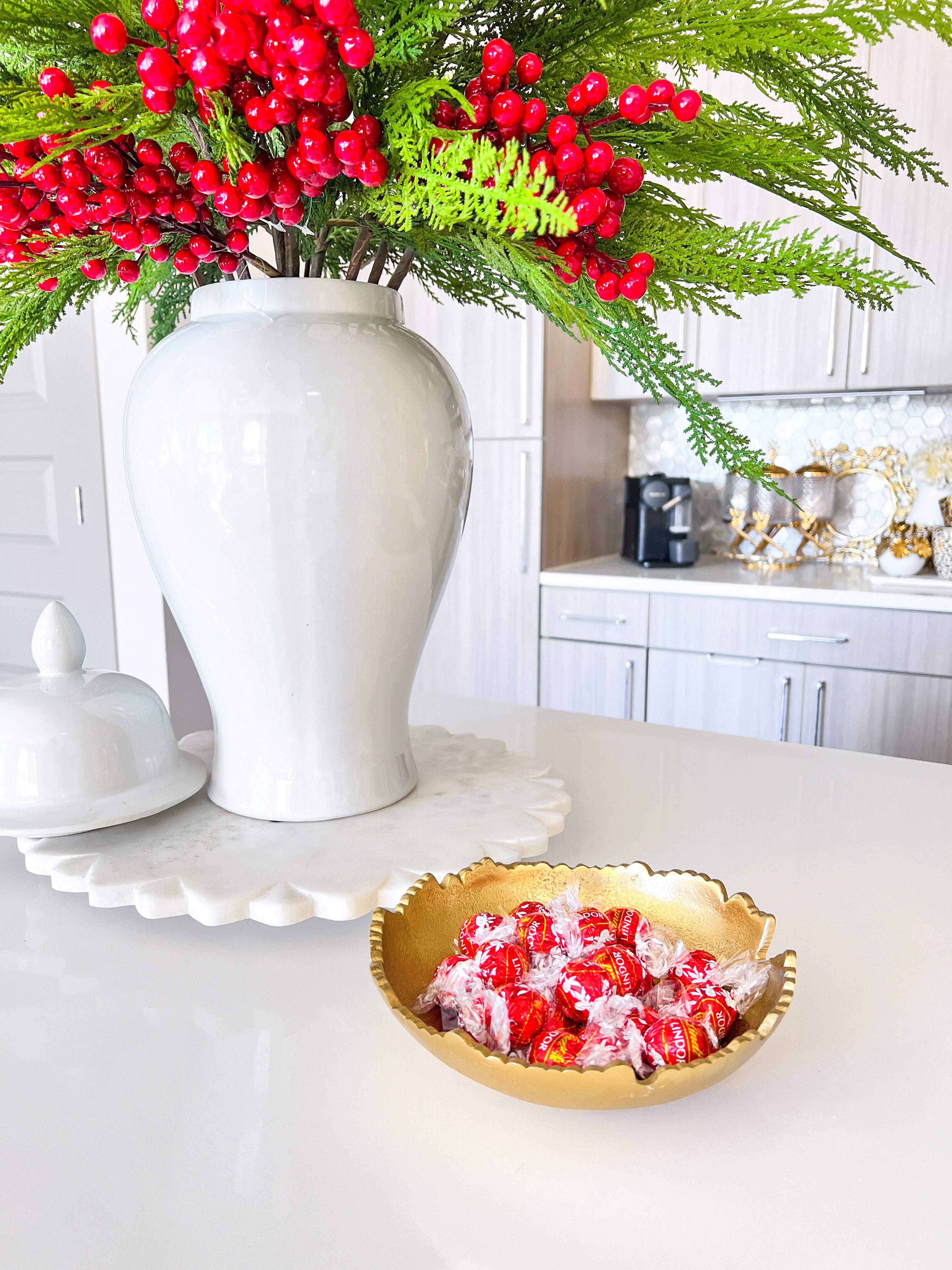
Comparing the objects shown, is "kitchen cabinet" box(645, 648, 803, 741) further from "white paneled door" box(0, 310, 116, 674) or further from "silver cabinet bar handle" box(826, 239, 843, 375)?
"white paneled door" box(0, 310, 116, 674)

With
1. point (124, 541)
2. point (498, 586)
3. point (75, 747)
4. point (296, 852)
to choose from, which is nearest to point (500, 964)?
point (296, 852)

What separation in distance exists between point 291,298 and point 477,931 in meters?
0.42

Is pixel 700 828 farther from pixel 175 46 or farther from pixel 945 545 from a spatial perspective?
pixel 945 545

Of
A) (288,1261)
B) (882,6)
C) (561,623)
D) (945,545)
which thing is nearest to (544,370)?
(561,623)

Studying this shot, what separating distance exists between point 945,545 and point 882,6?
90.2 inches

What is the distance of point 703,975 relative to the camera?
44 centimetres

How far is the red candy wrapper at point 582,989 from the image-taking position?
432 mm

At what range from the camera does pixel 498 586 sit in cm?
281

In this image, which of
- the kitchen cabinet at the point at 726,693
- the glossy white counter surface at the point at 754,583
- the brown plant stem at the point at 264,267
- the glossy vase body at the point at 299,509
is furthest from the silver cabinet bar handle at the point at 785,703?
the brown plant stem at the point at 264,267

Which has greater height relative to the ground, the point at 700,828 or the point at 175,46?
the point at 175,46

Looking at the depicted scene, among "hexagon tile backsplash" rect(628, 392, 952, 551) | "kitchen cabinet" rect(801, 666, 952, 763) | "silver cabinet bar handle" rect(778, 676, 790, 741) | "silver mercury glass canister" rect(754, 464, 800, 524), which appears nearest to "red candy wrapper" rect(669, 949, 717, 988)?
"kitchen cabinet" rect(801, 666, 952, 763)

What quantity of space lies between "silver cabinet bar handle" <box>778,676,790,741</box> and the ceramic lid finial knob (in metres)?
2.08

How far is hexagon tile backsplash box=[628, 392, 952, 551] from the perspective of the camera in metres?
2.74

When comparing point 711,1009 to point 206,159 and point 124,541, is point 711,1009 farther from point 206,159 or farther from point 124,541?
point 124,541
